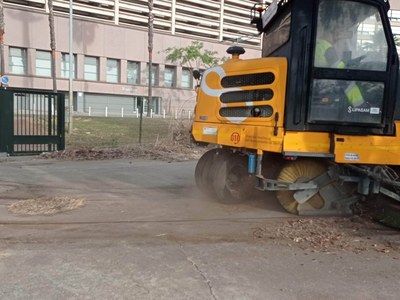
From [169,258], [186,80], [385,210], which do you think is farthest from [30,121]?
[186,80]

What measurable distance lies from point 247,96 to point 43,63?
154ft

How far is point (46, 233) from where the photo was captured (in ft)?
17.9

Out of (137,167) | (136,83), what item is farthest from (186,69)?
(137,167)

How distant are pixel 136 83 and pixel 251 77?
51.2 metres

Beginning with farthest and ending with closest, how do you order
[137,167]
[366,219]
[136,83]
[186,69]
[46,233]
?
[186,69], [136,83], [137,167], [366,219], [46,233]

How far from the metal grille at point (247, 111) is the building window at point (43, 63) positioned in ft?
152

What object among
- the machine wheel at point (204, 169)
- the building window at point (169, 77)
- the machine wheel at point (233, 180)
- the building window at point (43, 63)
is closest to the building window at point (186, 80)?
the building window at point (169, 77)

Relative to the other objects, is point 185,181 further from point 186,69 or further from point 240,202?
point 186,69

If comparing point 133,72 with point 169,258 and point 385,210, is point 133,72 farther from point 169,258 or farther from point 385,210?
point 169,258

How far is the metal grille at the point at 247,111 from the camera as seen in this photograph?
615 centimetres

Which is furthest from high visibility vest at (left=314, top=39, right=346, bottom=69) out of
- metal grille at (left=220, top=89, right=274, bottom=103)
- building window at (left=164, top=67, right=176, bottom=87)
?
building window at (left=164, top=67, right=176, bottom=87)

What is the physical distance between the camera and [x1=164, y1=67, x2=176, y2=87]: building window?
193 ft

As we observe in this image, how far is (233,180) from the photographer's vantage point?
707 cm

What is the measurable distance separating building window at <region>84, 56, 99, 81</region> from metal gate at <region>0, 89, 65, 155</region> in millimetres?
40661
